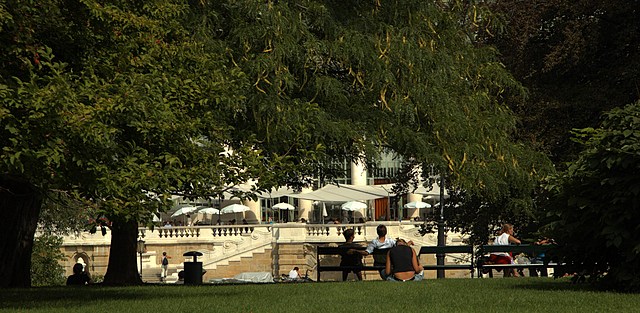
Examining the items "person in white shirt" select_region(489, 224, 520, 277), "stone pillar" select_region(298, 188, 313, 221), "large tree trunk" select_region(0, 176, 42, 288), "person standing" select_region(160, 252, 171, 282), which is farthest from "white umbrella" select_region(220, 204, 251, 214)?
"large tree trunk" select_region(0, 176, 42, 288)

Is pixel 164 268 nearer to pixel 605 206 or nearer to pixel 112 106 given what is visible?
pixel 605 206

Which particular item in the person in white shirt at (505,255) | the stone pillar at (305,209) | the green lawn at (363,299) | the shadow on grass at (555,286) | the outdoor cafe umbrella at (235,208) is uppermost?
the stone pillar at (305,209)

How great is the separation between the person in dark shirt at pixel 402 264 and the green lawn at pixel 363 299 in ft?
7.12

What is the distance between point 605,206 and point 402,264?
6.21m

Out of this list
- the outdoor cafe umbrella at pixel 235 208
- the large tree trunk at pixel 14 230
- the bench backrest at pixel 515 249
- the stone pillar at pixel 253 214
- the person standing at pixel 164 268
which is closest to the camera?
the large tree trunk at pixel 14 230

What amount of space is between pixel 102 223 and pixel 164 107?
5.52ft

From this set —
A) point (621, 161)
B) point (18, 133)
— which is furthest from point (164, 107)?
point (621, 161)

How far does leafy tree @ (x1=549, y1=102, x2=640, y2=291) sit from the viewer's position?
15.0m

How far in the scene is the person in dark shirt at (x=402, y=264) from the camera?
21062 mm

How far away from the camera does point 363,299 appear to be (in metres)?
14.8

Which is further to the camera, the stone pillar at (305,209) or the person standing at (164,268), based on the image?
the stone pillar at (305,209)

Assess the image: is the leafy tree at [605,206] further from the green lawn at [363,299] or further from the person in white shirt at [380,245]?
the person in white shirt at [380,245]

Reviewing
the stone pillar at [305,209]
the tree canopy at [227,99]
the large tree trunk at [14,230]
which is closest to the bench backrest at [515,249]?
the tree canopy at [227,99]

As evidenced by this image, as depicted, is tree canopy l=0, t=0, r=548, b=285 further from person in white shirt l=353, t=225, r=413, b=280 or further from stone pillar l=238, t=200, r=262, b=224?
stone pillar l=238, t=200, r=262, b=224
